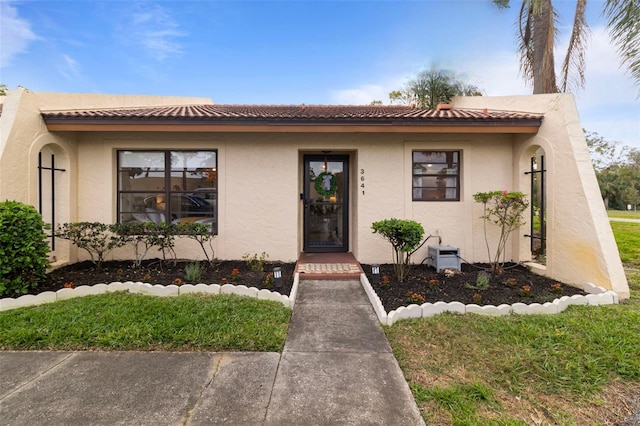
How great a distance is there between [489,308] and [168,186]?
22.5 ft

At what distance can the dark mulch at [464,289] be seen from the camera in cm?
434

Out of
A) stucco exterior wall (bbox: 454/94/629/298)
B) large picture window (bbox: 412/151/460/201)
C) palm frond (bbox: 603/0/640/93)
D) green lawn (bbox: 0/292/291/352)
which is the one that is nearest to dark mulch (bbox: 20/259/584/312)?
stucco exterior wall (bbox: 454/94/629/298)

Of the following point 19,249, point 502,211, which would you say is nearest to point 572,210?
point 502,211

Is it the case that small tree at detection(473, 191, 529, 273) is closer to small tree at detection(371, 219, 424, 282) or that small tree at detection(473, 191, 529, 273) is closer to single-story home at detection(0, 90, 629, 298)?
single-story home at detection(0, 90, 629, 298)

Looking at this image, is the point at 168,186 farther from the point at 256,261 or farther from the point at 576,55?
the point at 576,55

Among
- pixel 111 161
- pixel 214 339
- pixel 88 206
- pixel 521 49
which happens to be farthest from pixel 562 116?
pixel 88 206

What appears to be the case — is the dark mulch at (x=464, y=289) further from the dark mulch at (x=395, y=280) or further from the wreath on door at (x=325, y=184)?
the wreath on door at (x=325, y=184)

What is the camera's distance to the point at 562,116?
518 centimetres

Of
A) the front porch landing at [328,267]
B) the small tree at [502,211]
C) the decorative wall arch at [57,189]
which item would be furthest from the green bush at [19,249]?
the small tree at [502,211]

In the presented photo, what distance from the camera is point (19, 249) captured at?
427 cm

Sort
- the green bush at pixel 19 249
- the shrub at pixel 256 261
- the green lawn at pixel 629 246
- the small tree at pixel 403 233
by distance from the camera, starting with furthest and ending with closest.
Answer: the green lawn at pixel 629 246, the shrub at pixel 256 261, the small tree at pixel 403 233, the green bush at pixel 19 249

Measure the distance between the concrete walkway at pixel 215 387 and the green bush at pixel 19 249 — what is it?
1.87 meters

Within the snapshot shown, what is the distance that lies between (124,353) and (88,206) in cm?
483

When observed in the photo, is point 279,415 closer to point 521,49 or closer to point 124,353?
point 124,353
